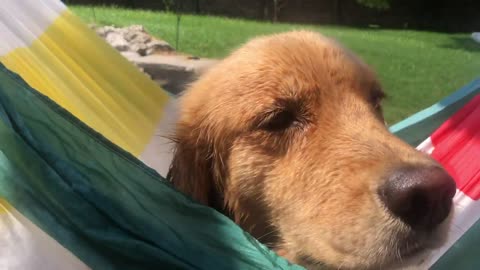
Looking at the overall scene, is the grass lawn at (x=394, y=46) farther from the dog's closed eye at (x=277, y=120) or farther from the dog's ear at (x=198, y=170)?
the dog's closed eye at (x=277, y=120)

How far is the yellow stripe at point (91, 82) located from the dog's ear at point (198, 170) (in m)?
0.32

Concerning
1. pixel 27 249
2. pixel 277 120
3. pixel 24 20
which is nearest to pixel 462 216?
pixel 277 120

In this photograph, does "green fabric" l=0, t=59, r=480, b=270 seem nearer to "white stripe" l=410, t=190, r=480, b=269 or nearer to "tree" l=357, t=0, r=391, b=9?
"white stripe" l=410, t=190, r=480, b=269

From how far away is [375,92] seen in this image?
2.98 m

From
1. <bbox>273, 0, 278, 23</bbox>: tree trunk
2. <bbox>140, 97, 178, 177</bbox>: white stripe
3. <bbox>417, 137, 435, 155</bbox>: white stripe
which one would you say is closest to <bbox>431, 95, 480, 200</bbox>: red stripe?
<bbox>417, 137, 435, 155</bbox>: white stripe

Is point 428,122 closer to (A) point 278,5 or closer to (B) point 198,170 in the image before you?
(B) point 198,170

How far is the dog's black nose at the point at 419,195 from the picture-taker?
6.82ft

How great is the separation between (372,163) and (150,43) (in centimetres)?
1054

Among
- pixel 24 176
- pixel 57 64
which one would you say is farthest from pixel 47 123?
pixel 57 64

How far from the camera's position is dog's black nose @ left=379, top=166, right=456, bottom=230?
2.08 meters

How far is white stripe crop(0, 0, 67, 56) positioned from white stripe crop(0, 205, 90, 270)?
832mm

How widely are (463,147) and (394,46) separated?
11.7 meters

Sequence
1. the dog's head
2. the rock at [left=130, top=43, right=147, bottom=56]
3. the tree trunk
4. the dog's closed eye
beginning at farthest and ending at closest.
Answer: the tree trunk → the rock at [left=130, top=43, right=147, bottom=56] → the dog's closed eye → the dog's head

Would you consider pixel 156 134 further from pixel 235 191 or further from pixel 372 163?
pixel 372 163
